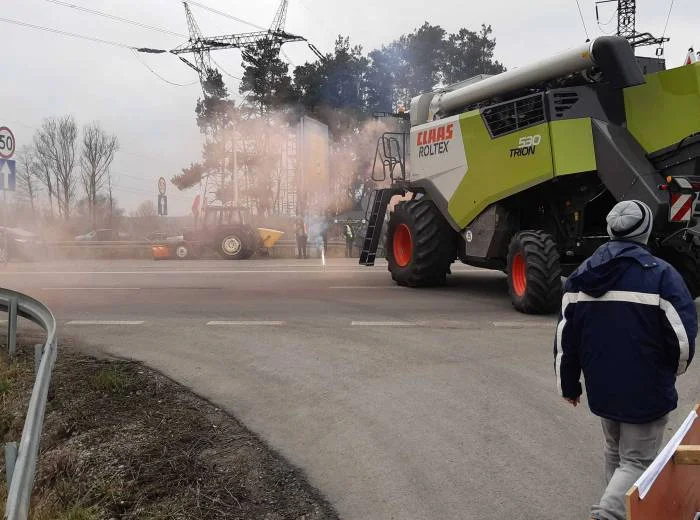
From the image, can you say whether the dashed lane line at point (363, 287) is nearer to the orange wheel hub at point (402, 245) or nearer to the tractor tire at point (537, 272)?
the orange wheel hub at point (402, 245)

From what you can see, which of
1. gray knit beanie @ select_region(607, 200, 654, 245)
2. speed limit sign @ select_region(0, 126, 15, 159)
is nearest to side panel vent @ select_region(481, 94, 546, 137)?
gray knit beanie @ select_region(607, 200, 654, 245)

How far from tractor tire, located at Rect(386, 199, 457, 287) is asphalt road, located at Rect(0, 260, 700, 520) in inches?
16.6

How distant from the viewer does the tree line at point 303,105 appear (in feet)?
85.7

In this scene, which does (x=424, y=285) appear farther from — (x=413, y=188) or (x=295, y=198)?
(x=295, y=198)

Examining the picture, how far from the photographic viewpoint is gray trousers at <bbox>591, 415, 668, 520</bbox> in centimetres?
274

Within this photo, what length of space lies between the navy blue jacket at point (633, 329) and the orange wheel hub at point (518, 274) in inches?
235

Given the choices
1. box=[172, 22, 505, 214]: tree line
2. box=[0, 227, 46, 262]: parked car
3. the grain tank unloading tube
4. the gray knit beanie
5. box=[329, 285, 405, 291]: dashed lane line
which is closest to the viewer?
the gray knit beanie

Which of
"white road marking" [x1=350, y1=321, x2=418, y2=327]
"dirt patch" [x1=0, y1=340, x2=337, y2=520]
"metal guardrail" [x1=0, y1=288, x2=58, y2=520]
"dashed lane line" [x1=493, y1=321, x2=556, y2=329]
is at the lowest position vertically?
"dirt patch" [x1=0, y1=340, x2=337, y2=520]

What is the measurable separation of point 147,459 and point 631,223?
3206 mm

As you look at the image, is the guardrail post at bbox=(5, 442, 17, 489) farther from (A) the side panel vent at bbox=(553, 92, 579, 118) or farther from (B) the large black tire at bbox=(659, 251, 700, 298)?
(B) the large black tire at bbox=(659, 251, 700, 298)

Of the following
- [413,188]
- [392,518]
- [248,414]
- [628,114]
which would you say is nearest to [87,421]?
[248,414]

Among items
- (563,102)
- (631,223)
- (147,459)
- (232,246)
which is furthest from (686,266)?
(232,246)

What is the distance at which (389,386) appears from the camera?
18.1 ft

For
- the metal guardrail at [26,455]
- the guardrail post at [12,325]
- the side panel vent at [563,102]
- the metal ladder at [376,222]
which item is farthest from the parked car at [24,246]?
the metal guardrail at [26,455]
